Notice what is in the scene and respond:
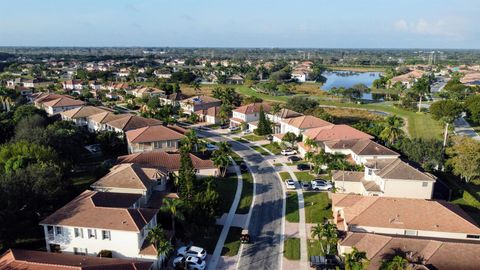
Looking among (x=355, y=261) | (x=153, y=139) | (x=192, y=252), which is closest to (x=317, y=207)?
(x=355, y=261)

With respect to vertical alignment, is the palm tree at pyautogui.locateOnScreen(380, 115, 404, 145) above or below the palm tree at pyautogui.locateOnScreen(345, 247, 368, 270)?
above

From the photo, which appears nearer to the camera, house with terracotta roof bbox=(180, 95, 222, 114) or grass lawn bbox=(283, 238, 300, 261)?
grass lawn bbox=(283, 238, 300, 261)

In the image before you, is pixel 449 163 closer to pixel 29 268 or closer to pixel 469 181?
pixel 469 181

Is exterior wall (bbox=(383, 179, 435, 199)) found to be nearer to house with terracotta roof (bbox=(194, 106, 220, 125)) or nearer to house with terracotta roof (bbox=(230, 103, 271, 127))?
house with terracotta roof (bbox=(230, 103, 271, 127))

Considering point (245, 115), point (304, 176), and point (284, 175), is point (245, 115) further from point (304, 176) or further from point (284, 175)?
point (304, 176)

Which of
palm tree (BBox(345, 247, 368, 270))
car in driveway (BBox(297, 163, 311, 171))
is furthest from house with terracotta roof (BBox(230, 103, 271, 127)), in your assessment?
palm tree (BBox(345, 247, 368, 270))

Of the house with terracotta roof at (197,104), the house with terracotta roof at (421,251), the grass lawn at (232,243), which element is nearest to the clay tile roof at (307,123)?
the house with terracotta roof at (197,104)

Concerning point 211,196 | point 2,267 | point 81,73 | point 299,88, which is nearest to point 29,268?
point 2,267
